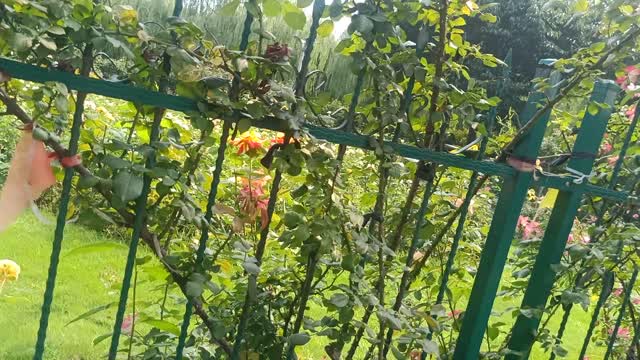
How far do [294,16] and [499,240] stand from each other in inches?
36.3

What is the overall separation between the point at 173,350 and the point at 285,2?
3.20 ft

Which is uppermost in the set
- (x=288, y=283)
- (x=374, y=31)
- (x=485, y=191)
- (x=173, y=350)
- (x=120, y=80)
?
(x=374, y=31)

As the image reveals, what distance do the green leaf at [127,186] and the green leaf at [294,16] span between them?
46cm

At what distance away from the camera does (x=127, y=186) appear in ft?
3.80

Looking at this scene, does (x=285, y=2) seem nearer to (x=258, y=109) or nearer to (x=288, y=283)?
(x=258, y=109)

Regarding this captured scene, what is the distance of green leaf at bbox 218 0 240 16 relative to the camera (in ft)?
4.02

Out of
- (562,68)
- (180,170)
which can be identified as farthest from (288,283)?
(562,68)

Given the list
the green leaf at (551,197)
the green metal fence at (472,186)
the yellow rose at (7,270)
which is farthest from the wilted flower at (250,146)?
the yellow rose at (7,270)

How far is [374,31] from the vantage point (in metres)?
1.36

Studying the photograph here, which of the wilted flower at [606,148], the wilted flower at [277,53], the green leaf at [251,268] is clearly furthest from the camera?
the wilted flower at [606,148]

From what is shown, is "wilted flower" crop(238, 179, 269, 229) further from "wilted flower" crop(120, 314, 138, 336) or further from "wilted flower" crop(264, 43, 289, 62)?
"wilted flower" crop(264, 43, 289, 62)

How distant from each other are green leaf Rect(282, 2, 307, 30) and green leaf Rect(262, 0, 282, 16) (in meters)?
0.03

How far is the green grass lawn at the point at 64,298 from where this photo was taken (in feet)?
9.43

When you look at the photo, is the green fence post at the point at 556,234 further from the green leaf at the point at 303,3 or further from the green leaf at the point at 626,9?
the green leaf at the point at 303,3
